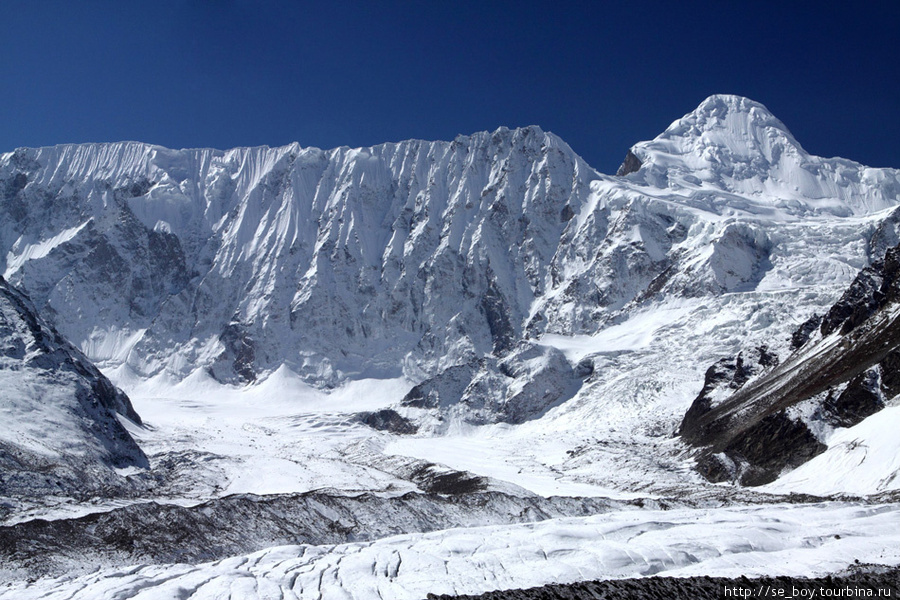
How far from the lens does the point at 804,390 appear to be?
10338 cm

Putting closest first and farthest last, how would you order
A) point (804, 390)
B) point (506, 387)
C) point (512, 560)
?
point (512, 560) → point (804, 390) → point (506, 387)

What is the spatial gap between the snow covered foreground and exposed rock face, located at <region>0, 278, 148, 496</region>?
36.3m

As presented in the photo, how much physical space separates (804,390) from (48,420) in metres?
94.0

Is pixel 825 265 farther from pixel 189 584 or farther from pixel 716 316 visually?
pixel 189 584

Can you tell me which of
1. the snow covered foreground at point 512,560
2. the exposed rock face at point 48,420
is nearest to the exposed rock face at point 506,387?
the exposed rock face at point 48,420

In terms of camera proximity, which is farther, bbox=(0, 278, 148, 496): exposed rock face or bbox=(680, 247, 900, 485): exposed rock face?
bbox=(680, 247, 900, 485): exposed rock face

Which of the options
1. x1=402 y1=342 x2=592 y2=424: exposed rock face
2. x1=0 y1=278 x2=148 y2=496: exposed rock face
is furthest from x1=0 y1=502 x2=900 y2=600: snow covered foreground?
x1=402 y1=342 x2=592 y2=424: exposed rock face

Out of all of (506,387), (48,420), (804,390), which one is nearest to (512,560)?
(804,390)

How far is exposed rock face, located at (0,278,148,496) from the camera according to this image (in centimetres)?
8038

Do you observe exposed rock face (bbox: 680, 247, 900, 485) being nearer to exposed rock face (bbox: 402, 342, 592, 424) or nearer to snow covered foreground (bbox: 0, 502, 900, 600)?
snow covered foreground (bbox: 0, 502, 900, 600)

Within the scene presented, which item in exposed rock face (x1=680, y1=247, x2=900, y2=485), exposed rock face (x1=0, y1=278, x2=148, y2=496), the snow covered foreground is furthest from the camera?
exposed rock face (x1=680, y1=247, x2=900, y2=485)

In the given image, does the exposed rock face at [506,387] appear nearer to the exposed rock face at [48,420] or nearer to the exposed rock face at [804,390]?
the exposed rock face at [804,390]

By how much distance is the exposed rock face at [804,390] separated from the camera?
291 ft

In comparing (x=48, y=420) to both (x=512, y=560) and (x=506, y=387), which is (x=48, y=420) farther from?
(x=506, y=387)
